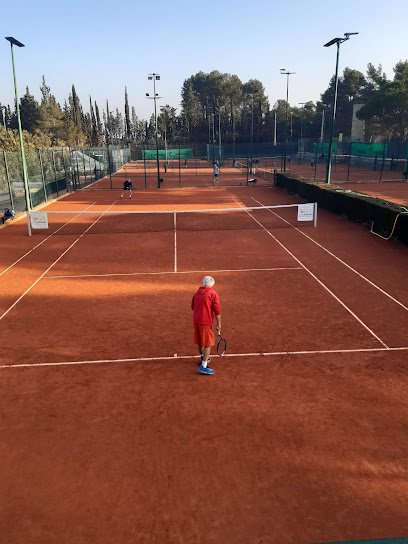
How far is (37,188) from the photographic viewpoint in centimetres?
3133

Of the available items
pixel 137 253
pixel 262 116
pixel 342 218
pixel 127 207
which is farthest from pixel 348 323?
pixel 262 116

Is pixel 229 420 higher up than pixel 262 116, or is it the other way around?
pixel 262 116

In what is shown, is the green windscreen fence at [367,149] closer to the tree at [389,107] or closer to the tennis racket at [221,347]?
the tree at [389,107]

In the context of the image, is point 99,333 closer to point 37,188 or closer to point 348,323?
point 348,323

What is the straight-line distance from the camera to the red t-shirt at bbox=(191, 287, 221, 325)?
7621mm

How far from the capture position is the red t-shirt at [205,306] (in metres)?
7.62

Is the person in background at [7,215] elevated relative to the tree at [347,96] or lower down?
lower down

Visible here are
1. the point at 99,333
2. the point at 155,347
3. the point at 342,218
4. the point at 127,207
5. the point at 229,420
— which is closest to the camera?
the point at 229,420

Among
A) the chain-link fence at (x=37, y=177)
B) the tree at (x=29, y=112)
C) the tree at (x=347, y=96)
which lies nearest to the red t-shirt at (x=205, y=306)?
the chain-link fence at (x=37, y=177)

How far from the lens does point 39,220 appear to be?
21625 mm

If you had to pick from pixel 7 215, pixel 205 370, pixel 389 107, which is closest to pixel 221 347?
pixel 205 370

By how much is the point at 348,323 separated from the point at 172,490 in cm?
648

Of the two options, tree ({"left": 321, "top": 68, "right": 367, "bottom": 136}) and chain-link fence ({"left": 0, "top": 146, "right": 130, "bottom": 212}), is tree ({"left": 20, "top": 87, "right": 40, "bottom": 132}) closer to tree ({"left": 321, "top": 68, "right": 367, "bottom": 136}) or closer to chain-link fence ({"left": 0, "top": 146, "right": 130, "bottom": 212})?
chain-link fence ({"left": 0, "top": 146, "right": 130, "bottom": 212})

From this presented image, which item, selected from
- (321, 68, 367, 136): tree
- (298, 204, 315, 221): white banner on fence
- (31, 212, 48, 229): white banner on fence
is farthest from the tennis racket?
(321, 68, 367, 136): tree
